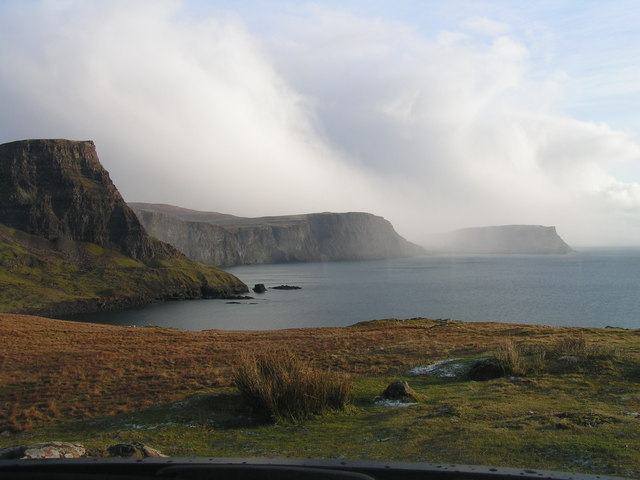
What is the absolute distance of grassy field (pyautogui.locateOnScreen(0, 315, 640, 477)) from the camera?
7.86 meters

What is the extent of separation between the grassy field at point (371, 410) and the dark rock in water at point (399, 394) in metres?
0.38

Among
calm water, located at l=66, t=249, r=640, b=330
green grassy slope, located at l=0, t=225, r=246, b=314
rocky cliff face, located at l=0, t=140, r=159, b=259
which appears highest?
rocky cliff face, located at l=0, t=140, r=159, b=259

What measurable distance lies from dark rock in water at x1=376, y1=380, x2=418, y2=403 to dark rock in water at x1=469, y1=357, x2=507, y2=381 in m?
3.55

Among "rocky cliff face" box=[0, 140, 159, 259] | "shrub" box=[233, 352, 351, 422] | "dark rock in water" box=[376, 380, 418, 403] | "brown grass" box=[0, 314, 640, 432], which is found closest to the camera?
"shrub" box=[233, 352, 351, 422]

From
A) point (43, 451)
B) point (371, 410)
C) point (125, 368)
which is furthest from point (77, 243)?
point (43, 451)

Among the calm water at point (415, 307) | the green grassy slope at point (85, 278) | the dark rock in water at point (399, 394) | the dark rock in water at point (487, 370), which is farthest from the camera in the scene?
the green grassy slope at point (85, 278)

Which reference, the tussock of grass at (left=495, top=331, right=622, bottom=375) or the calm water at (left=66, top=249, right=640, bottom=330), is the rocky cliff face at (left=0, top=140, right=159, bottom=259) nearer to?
the calm water at (left=66, top=249, right=640, bottom=330)

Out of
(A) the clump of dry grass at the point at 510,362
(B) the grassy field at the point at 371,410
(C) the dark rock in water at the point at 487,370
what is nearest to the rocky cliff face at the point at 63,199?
(B) the grassy field at the point at 371,410

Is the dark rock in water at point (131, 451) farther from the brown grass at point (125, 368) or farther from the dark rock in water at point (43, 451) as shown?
the brown grass at point (125, 368)

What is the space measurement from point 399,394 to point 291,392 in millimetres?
3018

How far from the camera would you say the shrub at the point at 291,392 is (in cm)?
1138

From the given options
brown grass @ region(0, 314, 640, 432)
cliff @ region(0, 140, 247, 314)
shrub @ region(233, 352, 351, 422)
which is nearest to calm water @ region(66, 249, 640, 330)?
cliff @ region(0, 140, 247, 314)

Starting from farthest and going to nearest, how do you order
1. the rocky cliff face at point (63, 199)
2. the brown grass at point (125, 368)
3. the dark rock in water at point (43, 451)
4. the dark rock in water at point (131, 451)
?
the rocky cliff face at point (63, 199), the brown grass at point (125, 368), the dark rock in water at point (131, 451), the dark rock in water at point (43, 451)

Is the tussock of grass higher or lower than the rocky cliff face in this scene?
lower
